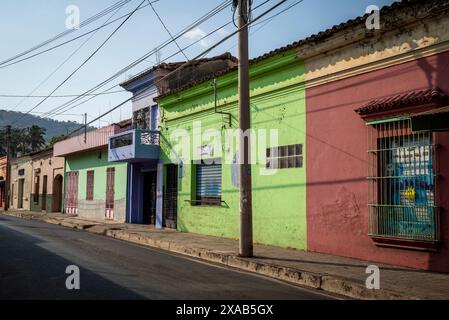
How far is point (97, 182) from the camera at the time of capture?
81.8 feet

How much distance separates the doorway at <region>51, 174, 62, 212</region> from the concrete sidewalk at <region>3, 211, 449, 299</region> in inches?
823

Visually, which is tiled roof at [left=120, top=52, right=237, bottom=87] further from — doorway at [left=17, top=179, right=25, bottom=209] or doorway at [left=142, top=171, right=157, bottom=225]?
doorway at [left=17, top=179, right=25, bottom=209]

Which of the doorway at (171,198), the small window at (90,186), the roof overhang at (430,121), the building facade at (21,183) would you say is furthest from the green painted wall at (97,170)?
the roof overhang at (430,121)

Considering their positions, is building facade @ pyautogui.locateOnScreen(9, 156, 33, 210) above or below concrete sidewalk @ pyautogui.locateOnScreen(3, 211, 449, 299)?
above

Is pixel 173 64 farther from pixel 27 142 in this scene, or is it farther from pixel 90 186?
pixel 27 142

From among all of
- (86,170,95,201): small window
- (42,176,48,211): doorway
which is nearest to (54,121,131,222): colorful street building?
(86,170,95,201): small window

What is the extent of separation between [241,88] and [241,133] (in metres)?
1.20

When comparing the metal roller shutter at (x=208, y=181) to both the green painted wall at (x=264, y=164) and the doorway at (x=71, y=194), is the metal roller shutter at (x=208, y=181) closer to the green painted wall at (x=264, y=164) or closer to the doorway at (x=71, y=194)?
the green painted wall at (x=264, y=164)

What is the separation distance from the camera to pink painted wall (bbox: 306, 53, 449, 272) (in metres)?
8.55

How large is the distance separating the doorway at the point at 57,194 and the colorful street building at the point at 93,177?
2.46 metres

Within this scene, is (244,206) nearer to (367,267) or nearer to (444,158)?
(367,267)

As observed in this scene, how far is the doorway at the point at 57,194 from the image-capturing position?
32.2 meters
